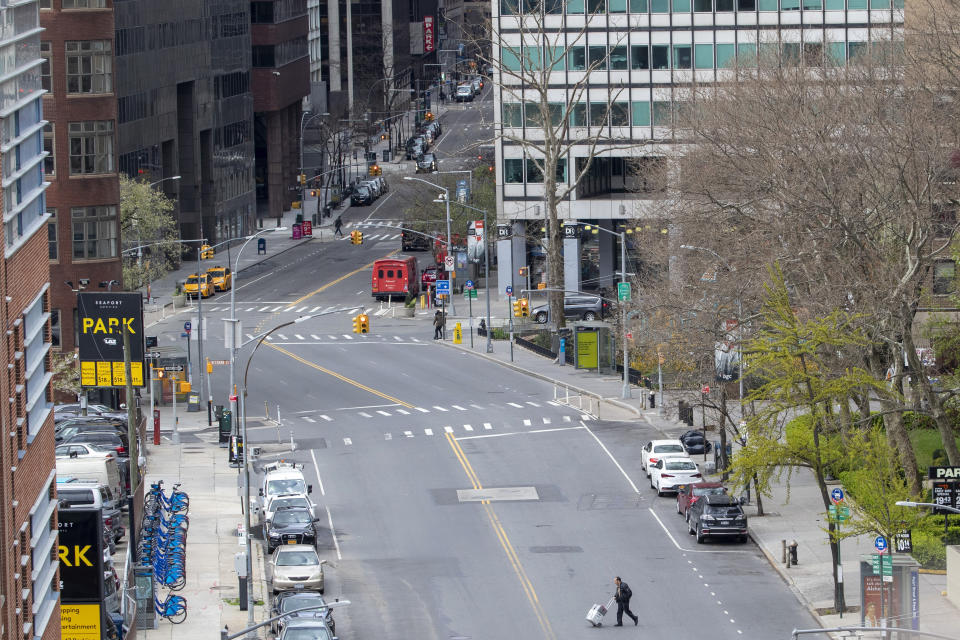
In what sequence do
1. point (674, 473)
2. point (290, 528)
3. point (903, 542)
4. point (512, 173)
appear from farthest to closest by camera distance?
point (512, 173), point (674, 473), point (290, 528), point (903, 542)

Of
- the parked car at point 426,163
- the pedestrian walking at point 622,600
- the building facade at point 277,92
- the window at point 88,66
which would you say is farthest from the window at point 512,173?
the pedestrian walking at point 622,600

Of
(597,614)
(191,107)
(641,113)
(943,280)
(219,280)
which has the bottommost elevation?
(597,614)

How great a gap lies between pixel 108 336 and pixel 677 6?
52.2 m

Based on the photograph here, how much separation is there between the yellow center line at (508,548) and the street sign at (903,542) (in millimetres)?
10282

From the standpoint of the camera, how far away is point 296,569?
48.9 metres

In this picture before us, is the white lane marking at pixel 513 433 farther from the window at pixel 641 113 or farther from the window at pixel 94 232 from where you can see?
the window at pixel 641 113

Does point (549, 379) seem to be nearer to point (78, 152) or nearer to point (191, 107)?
point (78, 152)

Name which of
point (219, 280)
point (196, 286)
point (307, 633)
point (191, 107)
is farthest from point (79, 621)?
point (191, 107)

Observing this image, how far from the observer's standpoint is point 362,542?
181 ft

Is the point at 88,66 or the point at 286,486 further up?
the point at 88,66

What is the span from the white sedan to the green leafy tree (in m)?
47.7

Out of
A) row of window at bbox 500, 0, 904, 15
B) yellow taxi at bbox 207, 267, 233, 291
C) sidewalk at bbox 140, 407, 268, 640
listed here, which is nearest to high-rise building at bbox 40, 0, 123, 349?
sidewalk at bbox 140, 407, 268, 640

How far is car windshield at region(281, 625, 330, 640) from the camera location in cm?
4197

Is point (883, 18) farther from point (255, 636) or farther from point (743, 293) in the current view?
point (255, 636)
